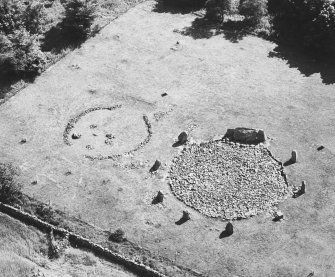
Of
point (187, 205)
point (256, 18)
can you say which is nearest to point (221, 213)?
point (187, 205)

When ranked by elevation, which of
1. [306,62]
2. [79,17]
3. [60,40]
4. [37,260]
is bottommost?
[37,260]

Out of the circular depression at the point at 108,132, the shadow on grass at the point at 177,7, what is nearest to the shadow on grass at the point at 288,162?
the circular depression at the point at 108,132

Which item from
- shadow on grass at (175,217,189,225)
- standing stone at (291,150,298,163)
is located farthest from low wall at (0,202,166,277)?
standing stone at (291,150,298,163)

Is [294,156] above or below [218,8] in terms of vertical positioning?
below

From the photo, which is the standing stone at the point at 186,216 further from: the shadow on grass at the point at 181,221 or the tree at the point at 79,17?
the tree at the point at 79,17

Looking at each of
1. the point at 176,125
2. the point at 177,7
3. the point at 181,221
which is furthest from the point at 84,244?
the point at 177,7

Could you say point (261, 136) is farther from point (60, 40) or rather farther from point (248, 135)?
point (60, 40)
